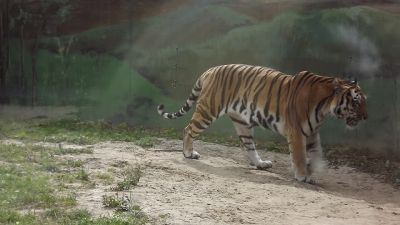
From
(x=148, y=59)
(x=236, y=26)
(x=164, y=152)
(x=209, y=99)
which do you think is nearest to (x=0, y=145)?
(x=164, y=152)

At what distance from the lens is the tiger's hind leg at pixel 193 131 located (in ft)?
27.6

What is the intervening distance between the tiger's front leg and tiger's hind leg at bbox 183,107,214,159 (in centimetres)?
146

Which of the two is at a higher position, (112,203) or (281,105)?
(281,105)

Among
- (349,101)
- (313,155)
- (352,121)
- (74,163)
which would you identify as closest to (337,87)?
(349,101)

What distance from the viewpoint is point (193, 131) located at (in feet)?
27.8

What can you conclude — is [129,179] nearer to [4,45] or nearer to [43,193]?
[43,193]

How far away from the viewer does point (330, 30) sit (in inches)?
380

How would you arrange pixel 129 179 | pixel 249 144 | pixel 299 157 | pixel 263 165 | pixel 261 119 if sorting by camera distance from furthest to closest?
pixel 249 144, pixel 263 165, pixel 261 119, pixel 299 157, pixel 129 179

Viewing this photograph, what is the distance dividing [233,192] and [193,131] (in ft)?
7.33

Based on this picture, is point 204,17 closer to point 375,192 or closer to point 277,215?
point 375,192

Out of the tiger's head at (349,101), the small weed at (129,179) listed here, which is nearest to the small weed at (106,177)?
the small weed at (129,179)

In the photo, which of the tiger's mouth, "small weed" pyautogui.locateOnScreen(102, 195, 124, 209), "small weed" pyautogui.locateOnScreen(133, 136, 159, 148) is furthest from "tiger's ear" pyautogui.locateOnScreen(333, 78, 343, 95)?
"small weed" pyautogui.locateOnScreen(102, 195, 124, 209)

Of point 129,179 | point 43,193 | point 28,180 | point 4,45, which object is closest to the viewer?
point 43,193

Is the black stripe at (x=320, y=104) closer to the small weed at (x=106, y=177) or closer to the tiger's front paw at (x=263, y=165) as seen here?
the tiger's front paw at (x=263, y=165)
